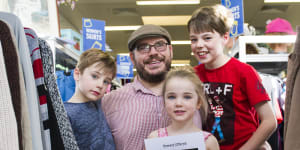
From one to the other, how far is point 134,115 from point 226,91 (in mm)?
569

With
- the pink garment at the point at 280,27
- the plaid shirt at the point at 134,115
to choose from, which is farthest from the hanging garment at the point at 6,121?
the pink garment at the point at 280,27

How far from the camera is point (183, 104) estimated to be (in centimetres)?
147

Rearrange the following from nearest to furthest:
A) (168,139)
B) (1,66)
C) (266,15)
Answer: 1. (1,66)
2. (168,139)
3. (266,15)

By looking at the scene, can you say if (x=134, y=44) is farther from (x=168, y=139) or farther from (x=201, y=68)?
(x=168, y=139)

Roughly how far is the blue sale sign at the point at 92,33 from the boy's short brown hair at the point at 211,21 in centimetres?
272

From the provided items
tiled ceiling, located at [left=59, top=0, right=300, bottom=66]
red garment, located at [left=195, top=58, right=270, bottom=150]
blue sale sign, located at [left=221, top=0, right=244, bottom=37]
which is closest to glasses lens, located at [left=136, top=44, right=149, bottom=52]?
red garment, located at [left=195, top=58, right=270, bottom=150]

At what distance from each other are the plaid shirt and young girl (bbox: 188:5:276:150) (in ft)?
1.01

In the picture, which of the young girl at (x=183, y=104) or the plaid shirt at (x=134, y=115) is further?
the plaid shirt at (x=134, y=115)

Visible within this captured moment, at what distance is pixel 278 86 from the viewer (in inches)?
120

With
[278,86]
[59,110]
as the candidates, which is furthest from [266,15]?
[59,110]

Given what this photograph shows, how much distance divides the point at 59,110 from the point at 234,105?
970 mm

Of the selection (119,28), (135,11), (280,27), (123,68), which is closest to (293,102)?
(280,27)

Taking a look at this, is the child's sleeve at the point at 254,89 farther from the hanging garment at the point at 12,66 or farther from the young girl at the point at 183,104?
the hanging garment at the point at 12,66

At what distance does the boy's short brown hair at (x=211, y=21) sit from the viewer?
1.65m
